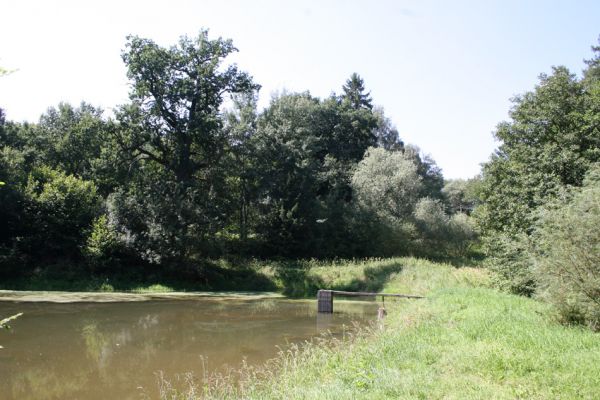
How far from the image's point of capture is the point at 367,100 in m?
68.1

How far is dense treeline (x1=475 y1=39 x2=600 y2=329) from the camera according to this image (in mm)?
10422

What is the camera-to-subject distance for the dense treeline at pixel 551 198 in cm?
1042

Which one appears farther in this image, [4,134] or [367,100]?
[367,100]

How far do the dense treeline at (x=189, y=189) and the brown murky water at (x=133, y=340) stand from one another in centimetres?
856

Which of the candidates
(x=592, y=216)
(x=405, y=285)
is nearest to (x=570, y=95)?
(x=405, y=285)

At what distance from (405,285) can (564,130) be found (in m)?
12.3

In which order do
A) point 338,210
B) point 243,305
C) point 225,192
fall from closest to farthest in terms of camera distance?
point 243,305 < point 225,192 < point 338,210

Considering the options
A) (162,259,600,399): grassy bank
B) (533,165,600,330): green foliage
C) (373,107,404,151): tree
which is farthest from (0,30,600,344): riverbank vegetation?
(373,107,404,151): tree

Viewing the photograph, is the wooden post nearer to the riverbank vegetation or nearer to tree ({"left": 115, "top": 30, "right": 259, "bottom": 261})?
the riverbank vegetation

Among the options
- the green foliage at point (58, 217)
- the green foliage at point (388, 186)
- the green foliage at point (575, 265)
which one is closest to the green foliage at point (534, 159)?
the green foliage at point (575, 265)

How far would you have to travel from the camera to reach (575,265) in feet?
34.2

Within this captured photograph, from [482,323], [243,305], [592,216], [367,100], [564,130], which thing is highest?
[367,100]

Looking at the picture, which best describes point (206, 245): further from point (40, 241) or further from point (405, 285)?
point (405, 285)

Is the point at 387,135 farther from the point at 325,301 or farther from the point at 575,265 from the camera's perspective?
the point at 575,265
